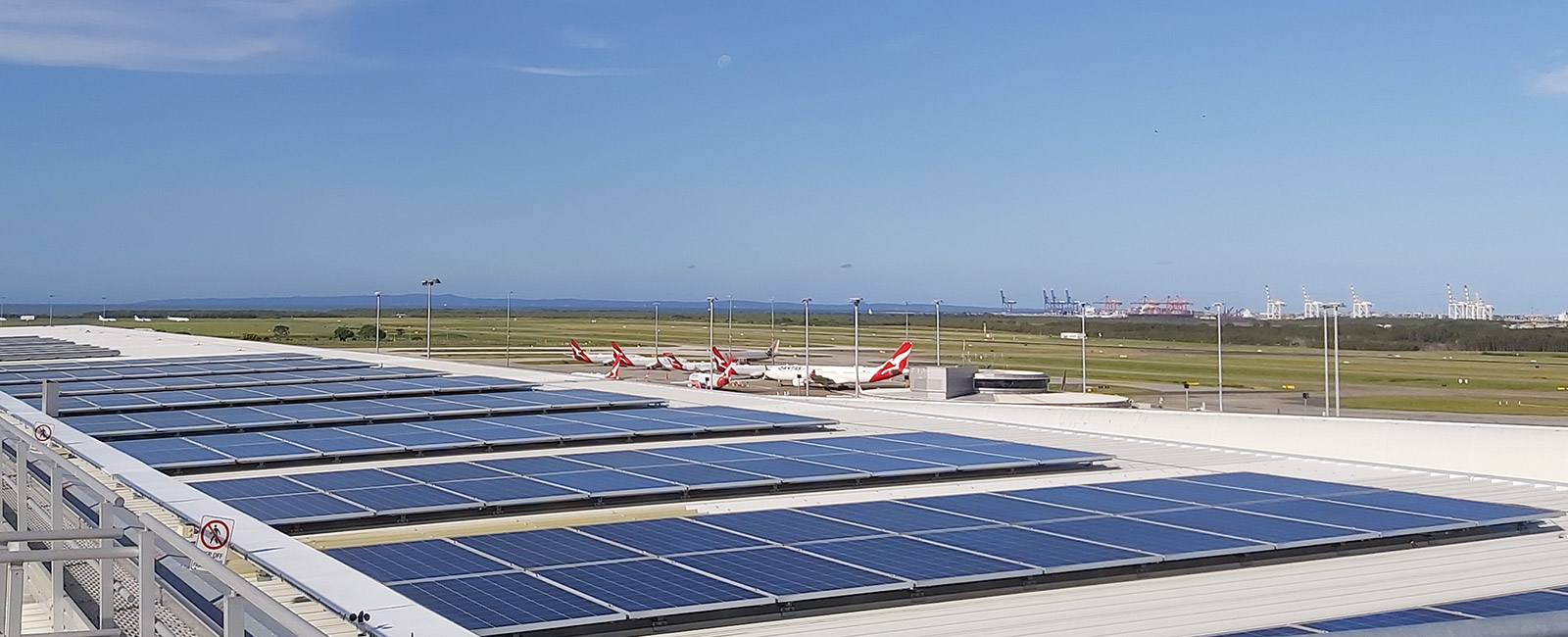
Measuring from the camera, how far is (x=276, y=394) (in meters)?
37.6

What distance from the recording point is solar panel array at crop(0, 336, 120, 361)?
201 ft

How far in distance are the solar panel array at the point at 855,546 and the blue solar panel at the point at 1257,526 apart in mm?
26

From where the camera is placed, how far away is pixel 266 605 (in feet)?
24.8

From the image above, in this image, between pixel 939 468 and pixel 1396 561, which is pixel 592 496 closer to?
pixel 939 468

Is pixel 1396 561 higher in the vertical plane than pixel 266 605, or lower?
lower

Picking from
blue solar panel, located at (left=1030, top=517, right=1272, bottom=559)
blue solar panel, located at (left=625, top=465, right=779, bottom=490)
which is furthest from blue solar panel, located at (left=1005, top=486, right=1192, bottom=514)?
blue solar panel, located at (left=625, top=465, right=779, bottom=490)

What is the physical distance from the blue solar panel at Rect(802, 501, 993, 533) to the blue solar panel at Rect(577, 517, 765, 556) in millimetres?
1856

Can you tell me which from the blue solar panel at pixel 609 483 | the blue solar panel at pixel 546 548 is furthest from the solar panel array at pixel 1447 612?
the blue solar panel at pixel 609 483

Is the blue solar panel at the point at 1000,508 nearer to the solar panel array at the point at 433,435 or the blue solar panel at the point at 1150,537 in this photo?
the blue solar panel at the point at 1150,537

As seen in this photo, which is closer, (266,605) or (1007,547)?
(266,605)

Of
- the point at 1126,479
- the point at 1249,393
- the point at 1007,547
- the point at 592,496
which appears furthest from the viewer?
the point at 1249,393

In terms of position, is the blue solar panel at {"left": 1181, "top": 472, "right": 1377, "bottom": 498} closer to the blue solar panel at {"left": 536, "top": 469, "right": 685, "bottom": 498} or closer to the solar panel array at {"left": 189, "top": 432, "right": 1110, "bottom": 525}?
the solar panel array at {"left": 189, "top": 432, "right": 1110, "bottom": 525}

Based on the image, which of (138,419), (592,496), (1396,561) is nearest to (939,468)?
(592,496)

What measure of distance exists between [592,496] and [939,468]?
19.6 ft
